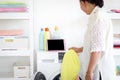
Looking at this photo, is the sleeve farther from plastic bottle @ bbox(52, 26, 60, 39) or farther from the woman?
plastic bottle @ bbox(52, 26, 60, 39)

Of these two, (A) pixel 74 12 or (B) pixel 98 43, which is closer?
(B) pixel 98 43

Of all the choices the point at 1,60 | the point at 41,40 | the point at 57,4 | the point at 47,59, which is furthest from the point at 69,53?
the point at 1,60

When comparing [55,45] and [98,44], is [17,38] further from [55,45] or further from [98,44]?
[98,44]

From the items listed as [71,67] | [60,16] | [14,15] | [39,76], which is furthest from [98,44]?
[60,16]

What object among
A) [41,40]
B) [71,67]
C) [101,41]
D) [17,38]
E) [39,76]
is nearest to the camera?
[101,41]

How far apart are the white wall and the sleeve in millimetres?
1032

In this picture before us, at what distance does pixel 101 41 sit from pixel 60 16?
1.10 m

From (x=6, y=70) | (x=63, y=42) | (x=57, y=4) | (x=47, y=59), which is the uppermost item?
(x=57, y=4)

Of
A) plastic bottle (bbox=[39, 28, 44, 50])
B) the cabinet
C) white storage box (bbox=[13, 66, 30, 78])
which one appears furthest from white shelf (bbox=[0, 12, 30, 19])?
white storage box (bbox=[13, 66, 30, 78])

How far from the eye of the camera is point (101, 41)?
1425 mm

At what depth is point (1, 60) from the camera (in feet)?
8.16

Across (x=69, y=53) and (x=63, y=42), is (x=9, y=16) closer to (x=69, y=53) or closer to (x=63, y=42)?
(x=63, y=42)

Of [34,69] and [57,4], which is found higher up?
[57,4]

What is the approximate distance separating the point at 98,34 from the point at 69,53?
333 mm
